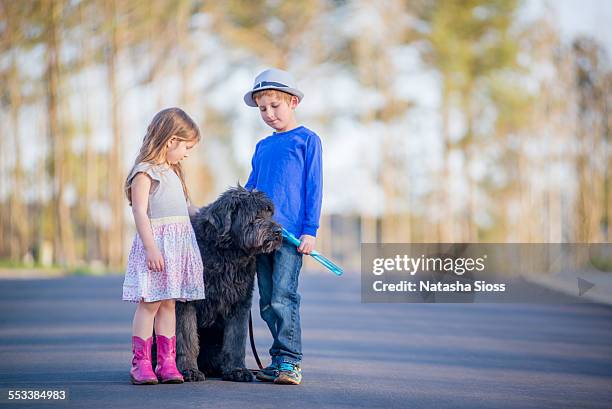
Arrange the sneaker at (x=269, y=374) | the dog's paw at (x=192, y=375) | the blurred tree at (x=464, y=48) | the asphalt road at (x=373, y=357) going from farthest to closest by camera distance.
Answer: the blurred tree at (x=464, y=48), the sneaker at (x=269, y=374), the dog's paw at (x=192, y=375), the asphalt road at (x=373, y=357)

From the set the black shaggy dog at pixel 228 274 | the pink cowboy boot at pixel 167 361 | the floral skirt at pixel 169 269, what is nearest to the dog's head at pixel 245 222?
the black shaggy dog at pixel 228 274

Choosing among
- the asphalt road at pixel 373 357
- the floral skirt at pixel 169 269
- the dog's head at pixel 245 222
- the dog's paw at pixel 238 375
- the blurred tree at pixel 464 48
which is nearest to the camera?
the asphalt road at pixel 373 357

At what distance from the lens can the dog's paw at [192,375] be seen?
24.5ft

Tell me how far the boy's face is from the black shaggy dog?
602 mm

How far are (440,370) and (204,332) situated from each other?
2087 mm

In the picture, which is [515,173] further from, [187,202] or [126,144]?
[187,202]

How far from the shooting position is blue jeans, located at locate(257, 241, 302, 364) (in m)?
7.61

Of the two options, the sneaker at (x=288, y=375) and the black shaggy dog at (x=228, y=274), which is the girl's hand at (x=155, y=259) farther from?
the sneaker at (x=288, y=375)

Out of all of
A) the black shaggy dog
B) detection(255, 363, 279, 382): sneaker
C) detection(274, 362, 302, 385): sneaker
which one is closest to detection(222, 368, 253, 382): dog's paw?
the black shaggy dog

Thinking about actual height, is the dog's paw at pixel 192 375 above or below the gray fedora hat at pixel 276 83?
below

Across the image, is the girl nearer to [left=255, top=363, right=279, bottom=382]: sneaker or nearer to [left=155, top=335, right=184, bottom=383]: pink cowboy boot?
[left=155, top=335, right=184, bottom=383]: pink cowboy boot

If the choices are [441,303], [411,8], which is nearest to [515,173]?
[411,8]

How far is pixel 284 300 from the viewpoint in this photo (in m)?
7.64

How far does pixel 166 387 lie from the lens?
725cm
